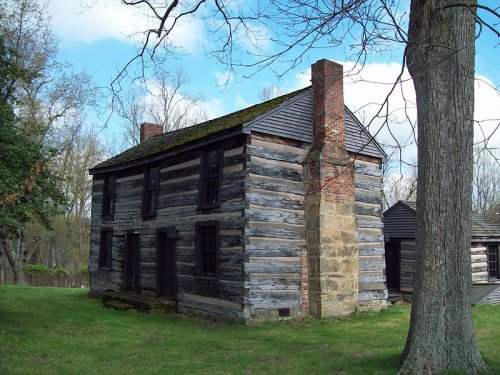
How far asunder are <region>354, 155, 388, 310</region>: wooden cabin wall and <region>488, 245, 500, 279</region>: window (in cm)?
739

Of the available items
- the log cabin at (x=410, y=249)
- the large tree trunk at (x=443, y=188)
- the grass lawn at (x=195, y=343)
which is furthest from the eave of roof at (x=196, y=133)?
the log cabin at (x=410, y=249)

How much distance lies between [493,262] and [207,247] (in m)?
13.6

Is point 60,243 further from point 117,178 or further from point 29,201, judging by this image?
point 29,201

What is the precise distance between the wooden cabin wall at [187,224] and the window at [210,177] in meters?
0.27

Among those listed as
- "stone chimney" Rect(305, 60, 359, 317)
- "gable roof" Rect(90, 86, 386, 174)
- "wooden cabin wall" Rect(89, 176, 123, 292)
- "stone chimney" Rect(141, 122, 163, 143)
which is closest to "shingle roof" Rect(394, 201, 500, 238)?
"gable roof" Rect(90, 86, 386, 174)

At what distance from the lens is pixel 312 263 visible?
49.3 feet

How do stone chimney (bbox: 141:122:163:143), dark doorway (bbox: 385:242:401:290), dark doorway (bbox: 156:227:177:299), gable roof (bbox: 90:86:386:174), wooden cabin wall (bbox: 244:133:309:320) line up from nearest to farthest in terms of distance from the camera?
wooden cabin wall (bbox: 244:133:309:320)
gable roof (bbox: 90:86:386:174)
dark doorway (bbox: 156:227:177:299)
dark doorway (bbox: 385:242:401:290)
stone chimney (bbox: 141:122:163:143)

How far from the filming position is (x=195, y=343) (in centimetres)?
1095

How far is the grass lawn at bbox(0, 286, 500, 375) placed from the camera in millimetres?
8422

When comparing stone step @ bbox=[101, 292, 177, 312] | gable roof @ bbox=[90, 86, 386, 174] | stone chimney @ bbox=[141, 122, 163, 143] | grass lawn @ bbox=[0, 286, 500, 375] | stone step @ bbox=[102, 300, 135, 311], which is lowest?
grass lawn @ bbox=[0, 286, 500, 375]

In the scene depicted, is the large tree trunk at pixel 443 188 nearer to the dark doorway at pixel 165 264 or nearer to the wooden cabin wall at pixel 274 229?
the wooden cabin wall at pixel 274 229

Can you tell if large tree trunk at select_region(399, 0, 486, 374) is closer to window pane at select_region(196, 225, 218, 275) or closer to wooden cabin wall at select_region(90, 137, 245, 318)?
wooden cabin wall at select_region(90, 137, 245, 318)

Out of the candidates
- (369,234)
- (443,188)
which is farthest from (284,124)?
(443,188)

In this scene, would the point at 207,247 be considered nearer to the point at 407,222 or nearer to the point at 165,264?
the point at 165,264
